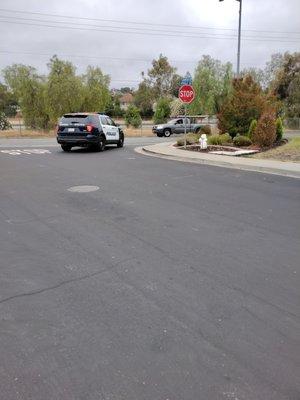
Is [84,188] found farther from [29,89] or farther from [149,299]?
[29,89]

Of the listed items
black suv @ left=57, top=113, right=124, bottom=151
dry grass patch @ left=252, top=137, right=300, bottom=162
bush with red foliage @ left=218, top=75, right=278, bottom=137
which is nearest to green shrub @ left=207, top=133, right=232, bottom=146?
bush with red foliage @ left=218, top=75, right=278, bottom=137

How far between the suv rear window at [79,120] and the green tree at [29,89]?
22.4 metres

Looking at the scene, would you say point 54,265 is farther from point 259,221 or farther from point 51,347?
point 259,221

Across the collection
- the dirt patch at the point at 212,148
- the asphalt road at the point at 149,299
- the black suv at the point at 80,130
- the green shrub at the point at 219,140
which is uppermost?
the black suv at the point at 80,130

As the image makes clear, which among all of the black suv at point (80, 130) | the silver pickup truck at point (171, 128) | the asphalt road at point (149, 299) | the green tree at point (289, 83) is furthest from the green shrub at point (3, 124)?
the asphalt road at point (149, 299)

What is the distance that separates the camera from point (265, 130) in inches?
767

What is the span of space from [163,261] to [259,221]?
8.39 feet

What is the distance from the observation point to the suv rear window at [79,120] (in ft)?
61.0

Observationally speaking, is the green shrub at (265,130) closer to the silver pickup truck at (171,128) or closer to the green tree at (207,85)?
the silver pickup truck at (171,128)

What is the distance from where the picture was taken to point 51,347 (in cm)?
335

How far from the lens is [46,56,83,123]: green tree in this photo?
38.7 m

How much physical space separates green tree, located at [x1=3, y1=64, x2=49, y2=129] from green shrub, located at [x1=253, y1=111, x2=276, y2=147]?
25.4 meters

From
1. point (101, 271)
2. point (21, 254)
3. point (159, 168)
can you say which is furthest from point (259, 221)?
point (159, 168)

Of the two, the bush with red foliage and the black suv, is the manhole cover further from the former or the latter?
the bush with red foliage
